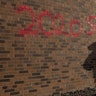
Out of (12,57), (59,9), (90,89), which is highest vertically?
(59,9)

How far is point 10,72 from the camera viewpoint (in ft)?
18.3

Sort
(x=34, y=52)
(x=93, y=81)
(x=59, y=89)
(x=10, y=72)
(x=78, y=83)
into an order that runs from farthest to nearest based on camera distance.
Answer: (x=93, y=81) < (x=78, y=83) < (x=59, y=89) < (x=34, y=52) < (x=10, y=72)

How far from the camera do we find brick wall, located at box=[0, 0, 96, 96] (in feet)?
18.4

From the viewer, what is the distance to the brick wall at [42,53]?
5.60 m

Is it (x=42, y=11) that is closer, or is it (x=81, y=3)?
(x=42, y=11)

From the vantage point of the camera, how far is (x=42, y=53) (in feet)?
20.8

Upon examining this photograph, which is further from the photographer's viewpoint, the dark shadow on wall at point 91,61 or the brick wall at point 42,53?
the dark shadow on wall at point 91,61

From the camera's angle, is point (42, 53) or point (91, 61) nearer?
point (42, 53)

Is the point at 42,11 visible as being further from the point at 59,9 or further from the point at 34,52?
the point at 34,52

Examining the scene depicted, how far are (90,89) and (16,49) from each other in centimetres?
315

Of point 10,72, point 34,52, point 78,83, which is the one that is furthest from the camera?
point 78,83

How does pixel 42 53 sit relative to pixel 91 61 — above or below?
above

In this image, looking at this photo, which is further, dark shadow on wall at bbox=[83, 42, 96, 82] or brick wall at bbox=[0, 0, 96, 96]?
dark shadow on wall at bbox=[83, 42, 96, 82]

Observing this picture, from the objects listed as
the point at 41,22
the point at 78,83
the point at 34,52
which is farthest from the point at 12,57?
the point at 78,83
